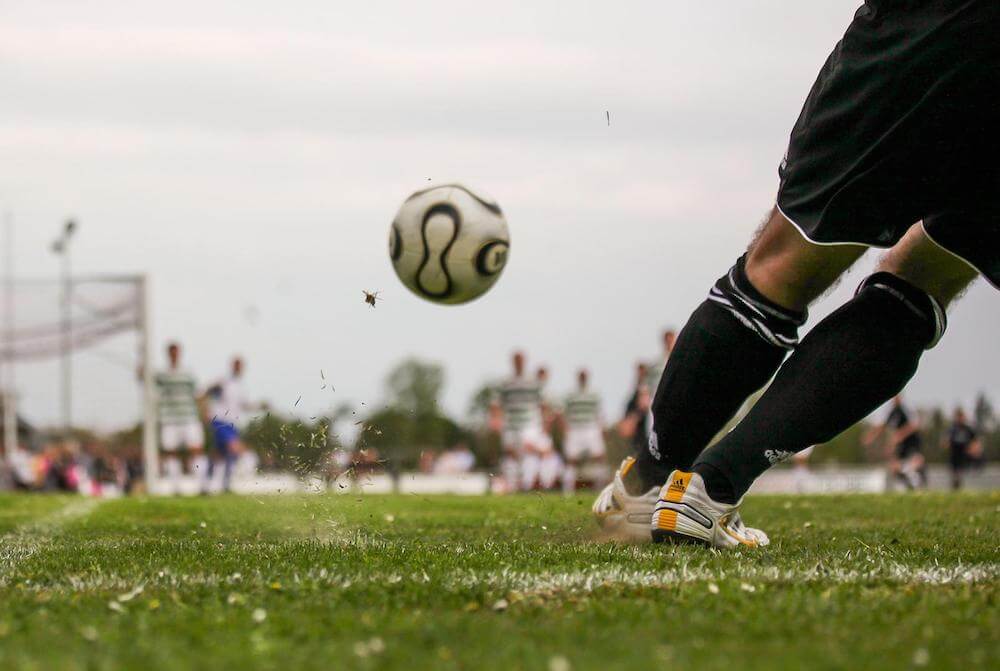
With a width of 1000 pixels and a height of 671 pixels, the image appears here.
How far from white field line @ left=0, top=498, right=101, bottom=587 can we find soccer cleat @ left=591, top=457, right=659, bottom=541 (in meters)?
2.03

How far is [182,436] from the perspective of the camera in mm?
18500

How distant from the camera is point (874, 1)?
3863 mm

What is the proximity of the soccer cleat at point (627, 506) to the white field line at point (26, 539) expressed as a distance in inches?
80.0

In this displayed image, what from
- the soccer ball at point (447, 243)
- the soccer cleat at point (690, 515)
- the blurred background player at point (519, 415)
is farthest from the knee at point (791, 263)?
the blurred background player at point (519, 415)

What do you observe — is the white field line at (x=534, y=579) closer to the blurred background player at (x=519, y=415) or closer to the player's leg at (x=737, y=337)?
the player's leg at (x=737, y=337)

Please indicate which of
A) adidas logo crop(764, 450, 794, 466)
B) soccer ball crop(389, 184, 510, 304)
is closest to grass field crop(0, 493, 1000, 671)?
adidas logo crop(764, 450, 794, 466)

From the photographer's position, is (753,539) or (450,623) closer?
(450,623)

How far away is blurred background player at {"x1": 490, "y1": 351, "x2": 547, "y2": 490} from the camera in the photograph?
19234 millimetres

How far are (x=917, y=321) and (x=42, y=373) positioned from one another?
75.5ft

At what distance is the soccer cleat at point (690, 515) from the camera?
4.22 metres

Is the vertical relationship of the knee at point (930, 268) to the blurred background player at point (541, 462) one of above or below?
above

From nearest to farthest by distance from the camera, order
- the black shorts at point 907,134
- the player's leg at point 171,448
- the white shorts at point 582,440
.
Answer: the black shorts at point 907,134
the player's leg at point 171,448
the white shorts at point 582,440

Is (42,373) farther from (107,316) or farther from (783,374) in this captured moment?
(783,374)

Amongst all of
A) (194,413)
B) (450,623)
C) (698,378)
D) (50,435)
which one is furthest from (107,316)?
(450,623)
